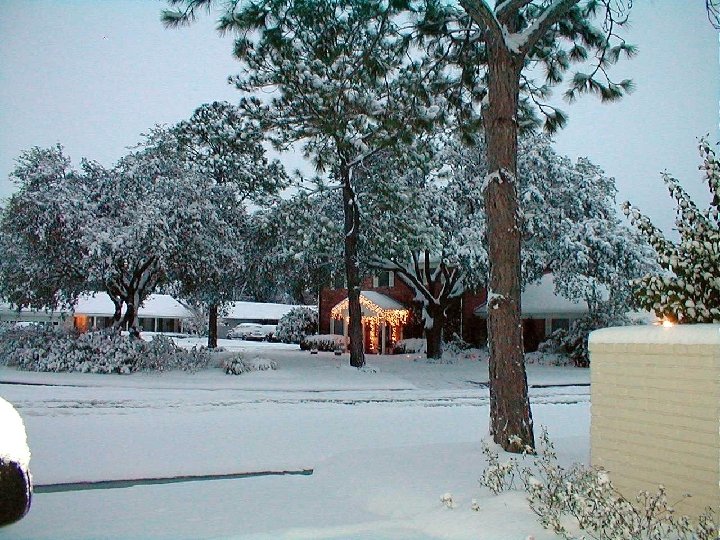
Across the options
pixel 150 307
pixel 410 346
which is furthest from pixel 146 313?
pixel 410 346

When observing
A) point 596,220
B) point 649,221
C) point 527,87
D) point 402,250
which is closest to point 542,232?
point 596,220

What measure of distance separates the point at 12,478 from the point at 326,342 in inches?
1160

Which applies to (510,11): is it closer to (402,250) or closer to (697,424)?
(697,424)

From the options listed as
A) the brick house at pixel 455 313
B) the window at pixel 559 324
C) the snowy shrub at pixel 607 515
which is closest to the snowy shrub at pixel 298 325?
the brick house at pixel 455 313

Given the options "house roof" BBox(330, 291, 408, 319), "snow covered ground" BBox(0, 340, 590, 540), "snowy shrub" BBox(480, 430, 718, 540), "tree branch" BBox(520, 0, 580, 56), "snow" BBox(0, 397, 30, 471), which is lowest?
"snow covered ground" BBox(0, 340, 590, 540)

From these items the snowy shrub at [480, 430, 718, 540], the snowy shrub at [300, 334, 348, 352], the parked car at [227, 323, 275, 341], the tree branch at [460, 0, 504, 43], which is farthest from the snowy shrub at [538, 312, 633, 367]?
the parked car at [227, 323, 275, 341]

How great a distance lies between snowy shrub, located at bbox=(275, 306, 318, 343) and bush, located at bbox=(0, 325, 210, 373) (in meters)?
17.0

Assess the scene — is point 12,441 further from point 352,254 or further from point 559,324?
point 559,324

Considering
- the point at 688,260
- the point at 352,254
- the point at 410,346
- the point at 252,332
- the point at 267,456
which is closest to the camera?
the point at 688,260

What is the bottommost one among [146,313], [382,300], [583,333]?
[583,333]

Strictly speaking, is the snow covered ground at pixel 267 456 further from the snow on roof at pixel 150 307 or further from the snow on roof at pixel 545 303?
the snow on roof at pixel 150 307

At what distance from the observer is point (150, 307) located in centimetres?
5059

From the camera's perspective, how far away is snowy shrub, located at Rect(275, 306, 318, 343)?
39.5 m

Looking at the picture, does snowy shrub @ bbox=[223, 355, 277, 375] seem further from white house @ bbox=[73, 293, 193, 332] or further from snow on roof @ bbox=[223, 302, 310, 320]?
snow on roof @ bbox=[223, 302, 310, 320]
